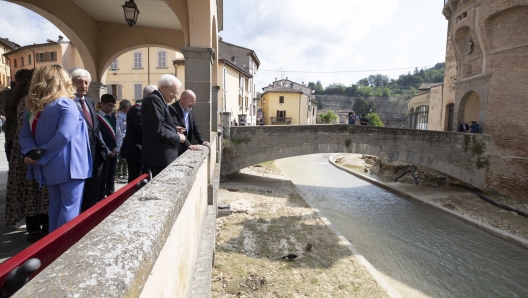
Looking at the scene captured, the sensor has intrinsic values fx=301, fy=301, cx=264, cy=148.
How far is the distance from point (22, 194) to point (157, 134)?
1.38 m

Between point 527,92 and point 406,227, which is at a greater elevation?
point 527,92

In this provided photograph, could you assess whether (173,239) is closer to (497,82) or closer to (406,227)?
(406,227)

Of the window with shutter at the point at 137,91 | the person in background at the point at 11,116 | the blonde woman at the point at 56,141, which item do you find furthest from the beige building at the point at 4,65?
the blonde woman at the point at 56,141

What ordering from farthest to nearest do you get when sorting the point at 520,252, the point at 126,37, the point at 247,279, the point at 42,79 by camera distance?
the point at 520,252 → the point at 126,37 → the point at 247,279 → the point at 42,79

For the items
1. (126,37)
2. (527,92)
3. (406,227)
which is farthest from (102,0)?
(527,92)

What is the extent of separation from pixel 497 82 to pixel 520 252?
24.9 feet

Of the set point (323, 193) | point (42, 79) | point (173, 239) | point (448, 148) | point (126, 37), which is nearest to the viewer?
point (173, 239)

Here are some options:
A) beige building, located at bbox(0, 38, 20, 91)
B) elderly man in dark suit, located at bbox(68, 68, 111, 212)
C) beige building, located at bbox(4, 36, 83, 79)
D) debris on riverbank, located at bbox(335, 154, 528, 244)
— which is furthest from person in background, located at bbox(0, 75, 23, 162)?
beige building, located at bbox(0, 38, 20, 91)

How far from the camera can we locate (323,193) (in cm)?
1606

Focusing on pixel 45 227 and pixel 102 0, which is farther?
pixel 102 0

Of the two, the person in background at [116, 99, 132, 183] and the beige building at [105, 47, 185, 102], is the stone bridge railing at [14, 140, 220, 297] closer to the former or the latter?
the person in background at [116, 99, 132, 183]

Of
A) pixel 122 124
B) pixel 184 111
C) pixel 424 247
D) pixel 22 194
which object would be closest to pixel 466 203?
pixel 424 247

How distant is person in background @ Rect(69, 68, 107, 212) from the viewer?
8.91 feet

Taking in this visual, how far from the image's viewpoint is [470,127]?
14.8 m
